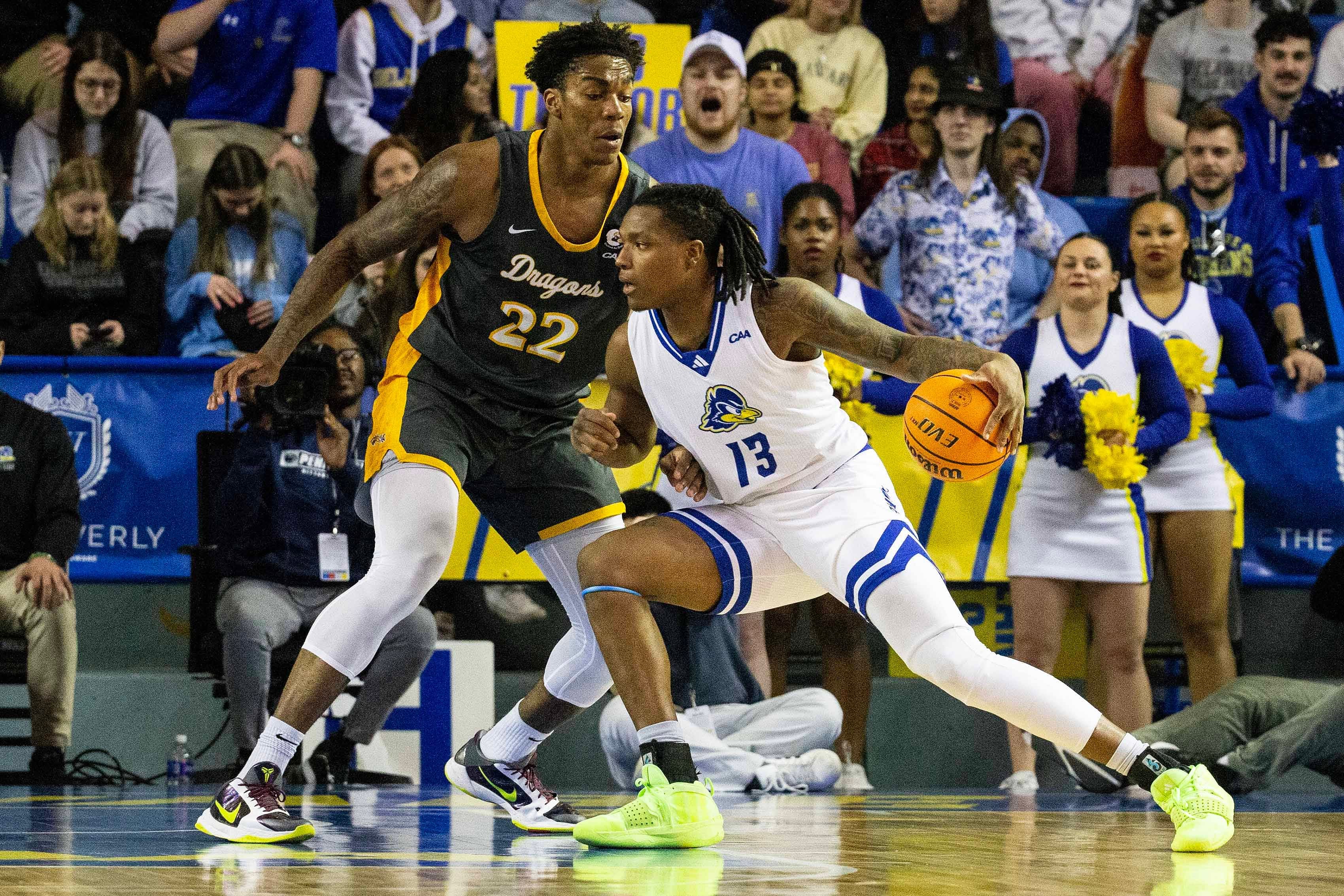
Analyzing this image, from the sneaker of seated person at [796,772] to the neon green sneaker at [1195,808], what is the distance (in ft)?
7.81

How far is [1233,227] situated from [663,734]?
5.18 meters

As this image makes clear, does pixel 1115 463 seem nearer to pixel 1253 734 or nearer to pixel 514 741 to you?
pixel 1253 734

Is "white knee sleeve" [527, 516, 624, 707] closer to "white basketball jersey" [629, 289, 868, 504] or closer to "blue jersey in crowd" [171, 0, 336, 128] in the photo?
"white basketball jersey" [629, 289, 868, 504]

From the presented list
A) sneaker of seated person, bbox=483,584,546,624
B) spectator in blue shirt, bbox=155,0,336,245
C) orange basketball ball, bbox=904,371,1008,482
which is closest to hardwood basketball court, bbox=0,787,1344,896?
orange basketball ball, bbox=904,371,1008,482

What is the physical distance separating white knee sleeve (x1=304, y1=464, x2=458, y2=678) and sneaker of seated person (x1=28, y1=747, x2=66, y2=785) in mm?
2846

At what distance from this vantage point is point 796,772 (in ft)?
20.1

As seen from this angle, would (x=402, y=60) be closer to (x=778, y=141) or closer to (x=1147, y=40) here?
(x=778, y=141)

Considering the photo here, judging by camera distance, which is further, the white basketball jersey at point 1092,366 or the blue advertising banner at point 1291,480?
the blue advertising banner at point 1291,480

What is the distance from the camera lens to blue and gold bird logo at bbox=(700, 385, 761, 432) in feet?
12.9

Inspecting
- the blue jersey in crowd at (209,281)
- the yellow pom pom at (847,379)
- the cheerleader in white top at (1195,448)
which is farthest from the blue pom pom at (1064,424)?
the blue jersey in crowd at (209,281)

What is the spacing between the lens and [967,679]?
376 centimetres

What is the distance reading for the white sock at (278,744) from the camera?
4.04m

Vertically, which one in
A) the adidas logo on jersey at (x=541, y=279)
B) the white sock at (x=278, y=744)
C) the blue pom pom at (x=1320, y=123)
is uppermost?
the blue pom pom at (x=1320, y=123)

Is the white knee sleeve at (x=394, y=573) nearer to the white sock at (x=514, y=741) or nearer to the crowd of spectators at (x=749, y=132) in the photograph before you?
the white sock at (x=514, y=741)
